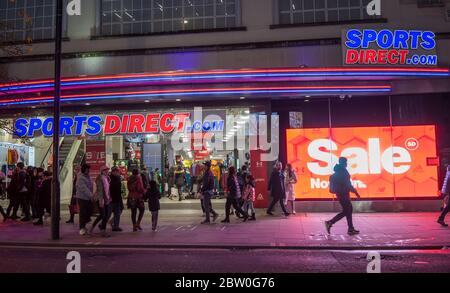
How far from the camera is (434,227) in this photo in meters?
11.9

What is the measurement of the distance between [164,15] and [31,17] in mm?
5832

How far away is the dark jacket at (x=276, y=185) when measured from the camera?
48.4ft

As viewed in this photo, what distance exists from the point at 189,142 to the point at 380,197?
7420 mm

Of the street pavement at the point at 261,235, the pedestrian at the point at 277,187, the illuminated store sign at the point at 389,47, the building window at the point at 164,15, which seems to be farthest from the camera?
the building window at the point at 164,15

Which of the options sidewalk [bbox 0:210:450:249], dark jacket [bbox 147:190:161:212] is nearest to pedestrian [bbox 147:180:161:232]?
dark jacket [bbox 147:190:161:212]

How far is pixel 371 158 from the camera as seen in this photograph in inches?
637

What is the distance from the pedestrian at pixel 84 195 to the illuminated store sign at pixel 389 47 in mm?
9405

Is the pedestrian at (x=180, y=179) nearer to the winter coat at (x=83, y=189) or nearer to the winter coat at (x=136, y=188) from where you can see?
the winter coat at (x=136, y=188)

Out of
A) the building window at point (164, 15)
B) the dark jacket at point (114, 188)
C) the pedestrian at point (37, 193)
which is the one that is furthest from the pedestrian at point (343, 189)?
the building window at point (164, 15)

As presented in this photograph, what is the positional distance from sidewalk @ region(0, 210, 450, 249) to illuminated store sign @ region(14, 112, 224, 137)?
387 centimetres
